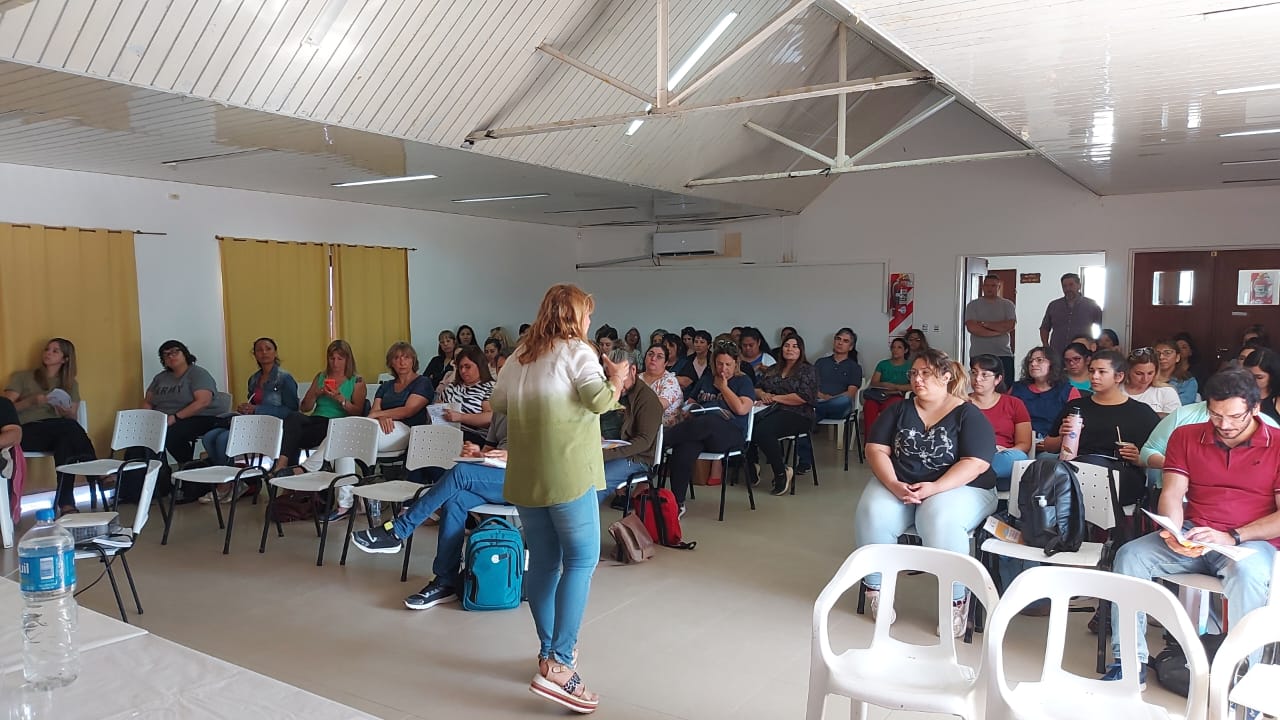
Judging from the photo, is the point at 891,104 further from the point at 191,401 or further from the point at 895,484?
the point at 191,401

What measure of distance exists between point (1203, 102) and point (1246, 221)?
4896 mm

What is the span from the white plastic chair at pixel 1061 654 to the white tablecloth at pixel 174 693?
158 cm

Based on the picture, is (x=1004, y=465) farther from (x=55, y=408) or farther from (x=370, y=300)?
(x=370, y=300)

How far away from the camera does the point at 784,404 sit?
7.33m

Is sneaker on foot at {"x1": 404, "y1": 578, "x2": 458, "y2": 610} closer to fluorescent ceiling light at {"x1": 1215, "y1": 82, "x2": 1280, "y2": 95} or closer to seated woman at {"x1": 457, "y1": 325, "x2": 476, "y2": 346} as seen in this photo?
fluorescent ceiling light at {"x1": 1215, "y1": 82, "x2": 1280, "y2": 95}

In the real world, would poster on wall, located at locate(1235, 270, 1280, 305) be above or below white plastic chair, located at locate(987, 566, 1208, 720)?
above

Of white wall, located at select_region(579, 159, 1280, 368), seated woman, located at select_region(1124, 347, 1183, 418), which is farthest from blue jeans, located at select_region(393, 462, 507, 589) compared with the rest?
white wall, located at select_region(579, 159, 1280, 368)

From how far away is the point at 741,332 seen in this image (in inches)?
375

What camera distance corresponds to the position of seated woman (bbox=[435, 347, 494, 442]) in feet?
19.2

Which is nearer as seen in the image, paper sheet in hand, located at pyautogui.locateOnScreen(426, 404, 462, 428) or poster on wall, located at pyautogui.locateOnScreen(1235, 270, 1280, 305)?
paper sheet in hand, located at pyautogui.locateOnScreen(426, 404, 462, 428)

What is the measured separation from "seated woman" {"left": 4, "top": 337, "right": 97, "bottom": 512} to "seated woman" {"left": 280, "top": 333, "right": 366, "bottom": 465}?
1.33 metres

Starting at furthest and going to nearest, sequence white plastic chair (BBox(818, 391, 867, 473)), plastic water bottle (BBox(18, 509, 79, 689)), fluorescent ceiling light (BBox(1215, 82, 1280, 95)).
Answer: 1. white plastic chair (BBox(818, 391, 867, 473))
2. fluorescent ceiling light (BBox(1215, 82, 1280, 95))
3. plastic water bottle (BBox(18, 509, 79, 689))

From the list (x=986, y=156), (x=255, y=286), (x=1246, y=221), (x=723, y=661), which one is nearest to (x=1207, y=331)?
(x=1246, y=221)

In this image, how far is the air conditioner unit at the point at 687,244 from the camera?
37.5 ft
